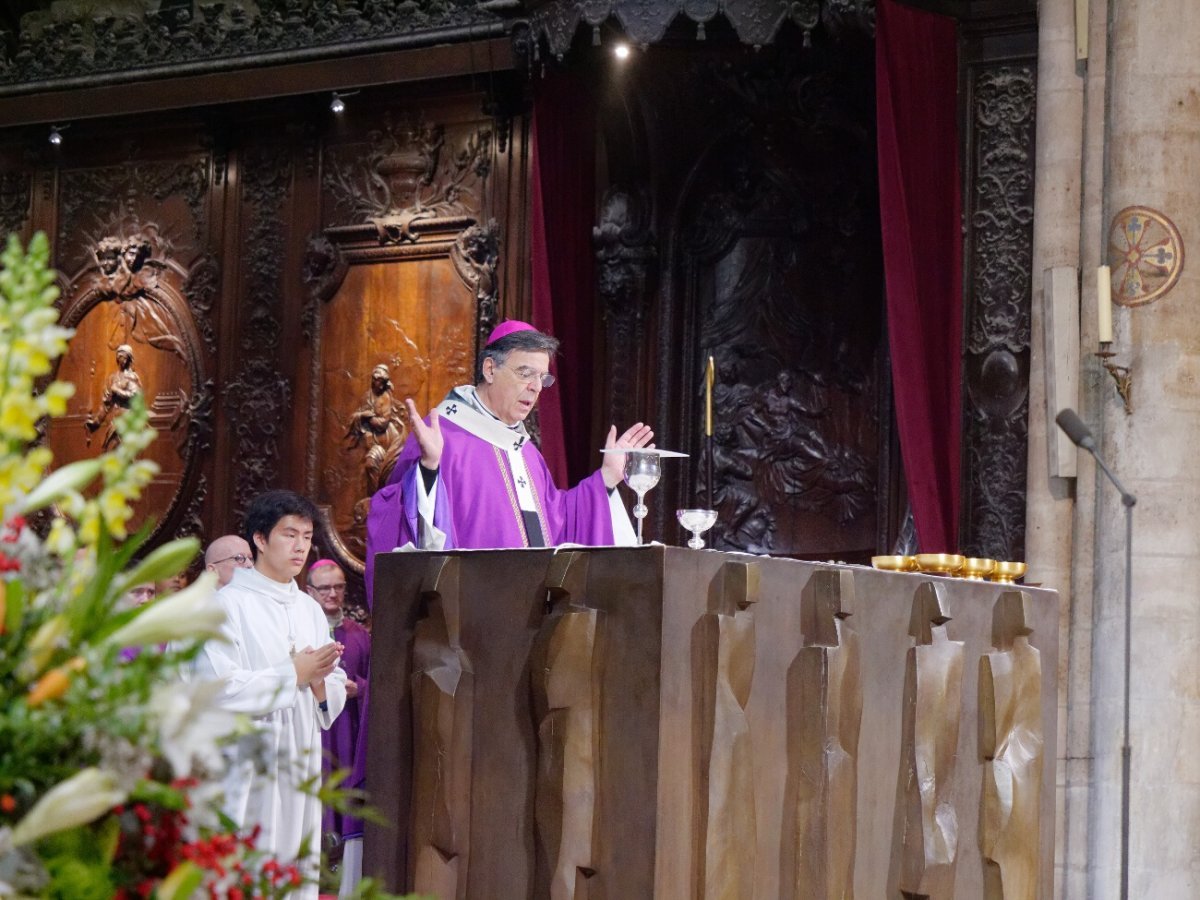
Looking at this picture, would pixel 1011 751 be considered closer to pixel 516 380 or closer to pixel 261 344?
pixel 516 380

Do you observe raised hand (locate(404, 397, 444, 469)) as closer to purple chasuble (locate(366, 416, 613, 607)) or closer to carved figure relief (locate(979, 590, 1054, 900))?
purple chasuble (locate(366, 416, 613, 607))

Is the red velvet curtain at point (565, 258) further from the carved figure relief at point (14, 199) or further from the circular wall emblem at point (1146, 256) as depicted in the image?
the carved figure relief at point (14, 199)

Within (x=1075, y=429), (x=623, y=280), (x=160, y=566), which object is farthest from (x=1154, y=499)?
(x=160, y=566)

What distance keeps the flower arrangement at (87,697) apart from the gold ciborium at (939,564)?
3687 mm

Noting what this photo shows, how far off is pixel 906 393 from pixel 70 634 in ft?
19.0

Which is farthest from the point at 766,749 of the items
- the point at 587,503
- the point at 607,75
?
the point at 607,75

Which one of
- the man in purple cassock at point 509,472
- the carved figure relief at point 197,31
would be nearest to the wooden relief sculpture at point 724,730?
the man in purple cassock at point 509,472

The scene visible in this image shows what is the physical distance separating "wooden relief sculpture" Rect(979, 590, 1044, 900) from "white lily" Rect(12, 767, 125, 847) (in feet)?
12.3

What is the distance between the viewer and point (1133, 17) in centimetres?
686

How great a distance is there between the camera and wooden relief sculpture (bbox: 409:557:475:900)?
3.93 meters

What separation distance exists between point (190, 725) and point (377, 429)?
299 inches

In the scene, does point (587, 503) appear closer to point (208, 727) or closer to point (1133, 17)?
point (1133, 17)

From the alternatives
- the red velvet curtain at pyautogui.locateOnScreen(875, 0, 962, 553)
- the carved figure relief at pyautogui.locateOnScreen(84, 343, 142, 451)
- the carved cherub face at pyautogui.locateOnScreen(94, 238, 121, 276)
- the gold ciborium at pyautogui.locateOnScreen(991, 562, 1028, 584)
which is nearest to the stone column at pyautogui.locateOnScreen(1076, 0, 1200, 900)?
the red velvet curtain at pyautogui.locateOnScreen(875, 0, 962, 553)

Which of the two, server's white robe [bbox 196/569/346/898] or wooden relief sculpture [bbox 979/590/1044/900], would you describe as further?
wooden relief sculpture [bbox 979/590/1044/900]
